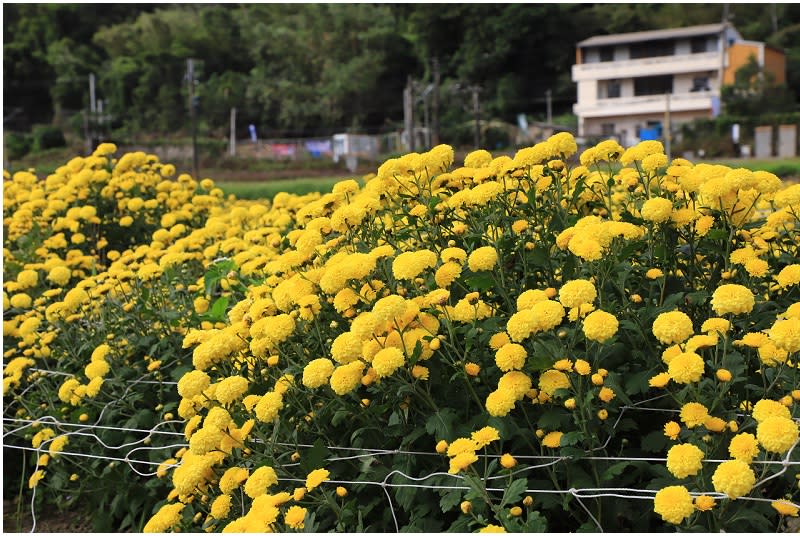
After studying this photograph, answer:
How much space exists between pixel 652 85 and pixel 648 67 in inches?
45.5

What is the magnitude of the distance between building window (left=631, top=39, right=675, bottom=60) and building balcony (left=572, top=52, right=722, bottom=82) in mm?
651

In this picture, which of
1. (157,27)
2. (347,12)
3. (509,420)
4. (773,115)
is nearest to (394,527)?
(509,420)

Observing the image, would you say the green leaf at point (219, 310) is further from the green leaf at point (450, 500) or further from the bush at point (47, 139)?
the bush at point (47, 139)

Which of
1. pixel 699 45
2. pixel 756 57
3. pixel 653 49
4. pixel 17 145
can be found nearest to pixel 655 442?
pixel 756 57

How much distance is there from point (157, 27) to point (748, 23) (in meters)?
38.5

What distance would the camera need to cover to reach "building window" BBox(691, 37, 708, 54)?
127 feet

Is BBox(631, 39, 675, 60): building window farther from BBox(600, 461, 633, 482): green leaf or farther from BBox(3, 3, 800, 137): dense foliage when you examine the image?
BBox(600, 461, 633, 482): green leaf

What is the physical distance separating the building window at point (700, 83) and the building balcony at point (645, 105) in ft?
1.69

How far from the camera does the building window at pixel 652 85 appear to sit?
39.3 meters

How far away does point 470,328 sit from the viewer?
2066mm

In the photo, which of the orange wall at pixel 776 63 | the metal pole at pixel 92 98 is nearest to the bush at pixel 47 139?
the metal pole at pixel 92 98

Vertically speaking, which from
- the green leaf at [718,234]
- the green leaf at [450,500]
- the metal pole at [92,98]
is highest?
the metal pole at [92,98]


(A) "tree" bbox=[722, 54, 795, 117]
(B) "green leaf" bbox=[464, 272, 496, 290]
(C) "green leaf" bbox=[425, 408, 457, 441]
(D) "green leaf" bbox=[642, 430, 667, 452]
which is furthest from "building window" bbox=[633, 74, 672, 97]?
(C) "green leaf" bbox=[425, 408, 457, 441]

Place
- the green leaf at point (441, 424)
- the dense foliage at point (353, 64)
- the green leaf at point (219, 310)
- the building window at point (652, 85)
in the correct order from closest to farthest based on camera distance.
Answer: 1. the green leaf at point (441, 424)
2. the green leaf at point (219, 310)
3. the building window at point (652, 85)
4. the dense foliage at point (353, 64)
